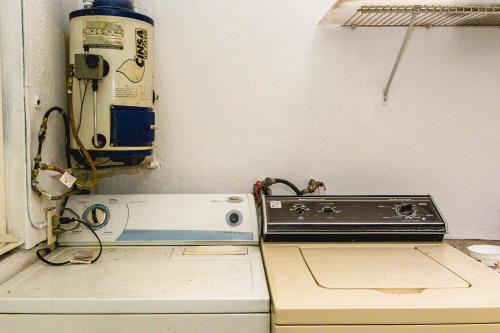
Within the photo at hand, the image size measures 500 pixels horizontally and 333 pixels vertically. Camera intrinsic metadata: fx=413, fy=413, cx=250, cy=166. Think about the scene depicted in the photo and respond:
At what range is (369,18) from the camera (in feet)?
5.89

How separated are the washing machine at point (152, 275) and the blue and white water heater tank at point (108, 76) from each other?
0.29 metres

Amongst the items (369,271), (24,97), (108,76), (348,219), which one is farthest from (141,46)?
(369,271)

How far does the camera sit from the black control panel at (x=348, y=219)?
1.64 metres

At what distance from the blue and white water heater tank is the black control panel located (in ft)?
2.12

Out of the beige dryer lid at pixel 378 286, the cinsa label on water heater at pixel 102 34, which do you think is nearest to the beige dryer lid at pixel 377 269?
the beige dryer lid at pixel 378 286

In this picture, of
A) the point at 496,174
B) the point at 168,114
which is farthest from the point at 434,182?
the point at 168,114

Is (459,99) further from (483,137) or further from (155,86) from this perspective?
(155,86)

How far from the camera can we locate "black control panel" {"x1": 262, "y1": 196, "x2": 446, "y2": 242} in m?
1.64

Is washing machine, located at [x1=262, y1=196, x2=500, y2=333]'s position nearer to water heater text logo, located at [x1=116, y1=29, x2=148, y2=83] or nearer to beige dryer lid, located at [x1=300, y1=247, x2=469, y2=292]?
beige dryer lid, located at [x1=300, y1=247, x2=469, y2=292]

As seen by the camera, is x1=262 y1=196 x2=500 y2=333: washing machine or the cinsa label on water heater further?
the cinsa label on water heater

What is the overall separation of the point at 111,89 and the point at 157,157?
473 mm

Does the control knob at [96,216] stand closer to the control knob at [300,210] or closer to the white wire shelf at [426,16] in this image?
the control knob at [300,210]

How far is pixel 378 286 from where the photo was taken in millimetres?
1206

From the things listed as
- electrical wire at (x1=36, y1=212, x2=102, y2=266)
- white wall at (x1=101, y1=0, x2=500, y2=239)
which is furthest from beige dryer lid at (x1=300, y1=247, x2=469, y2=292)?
electrical wire at (x1=36, y1=212, x2=102, y2=266)
